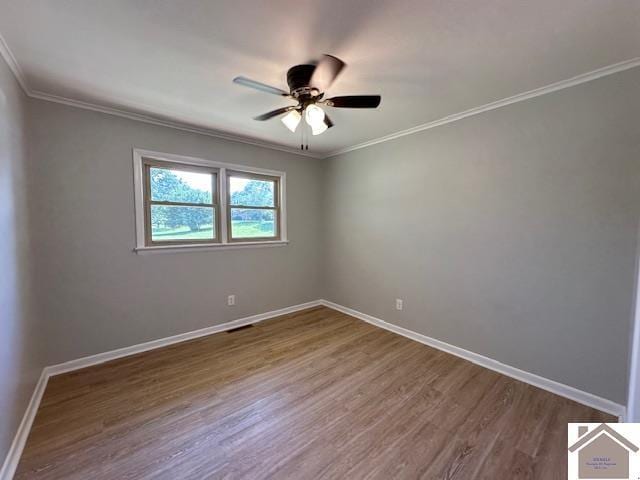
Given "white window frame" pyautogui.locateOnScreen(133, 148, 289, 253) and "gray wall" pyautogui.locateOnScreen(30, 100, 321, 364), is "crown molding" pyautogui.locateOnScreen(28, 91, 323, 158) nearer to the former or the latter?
"gray wall" pyautogui.locateOnScreen(30, 100, 321, 364)

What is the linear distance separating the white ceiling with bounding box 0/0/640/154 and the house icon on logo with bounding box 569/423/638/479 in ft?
7.14

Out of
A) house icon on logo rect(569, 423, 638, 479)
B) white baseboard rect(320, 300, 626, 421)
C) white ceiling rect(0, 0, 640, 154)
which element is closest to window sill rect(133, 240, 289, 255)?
white ceiling rect(0, 0, 640, 154)

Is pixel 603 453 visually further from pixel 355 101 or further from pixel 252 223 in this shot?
pixel 252 223

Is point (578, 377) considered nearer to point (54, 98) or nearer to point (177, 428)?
point (177, 428)

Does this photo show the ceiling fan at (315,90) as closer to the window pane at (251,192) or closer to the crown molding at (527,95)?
the crown molding at (527,95)

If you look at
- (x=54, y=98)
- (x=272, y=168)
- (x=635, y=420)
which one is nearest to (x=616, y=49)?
(x=635, y=420)

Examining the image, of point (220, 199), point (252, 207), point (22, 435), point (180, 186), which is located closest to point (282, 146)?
point (252, 207)

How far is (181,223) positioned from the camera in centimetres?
301

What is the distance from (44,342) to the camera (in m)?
2.25

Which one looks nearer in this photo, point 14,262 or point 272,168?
point 14,262

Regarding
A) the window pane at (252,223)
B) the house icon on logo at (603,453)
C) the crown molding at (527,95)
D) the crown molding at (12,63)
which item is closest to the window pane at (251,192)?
the window pane at (252,223)

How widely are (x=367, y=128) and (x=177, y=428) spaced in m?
3.20

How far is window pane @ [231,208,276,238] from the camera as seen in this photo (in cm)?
343

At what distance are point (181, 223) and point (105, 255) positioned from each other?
0.77m
